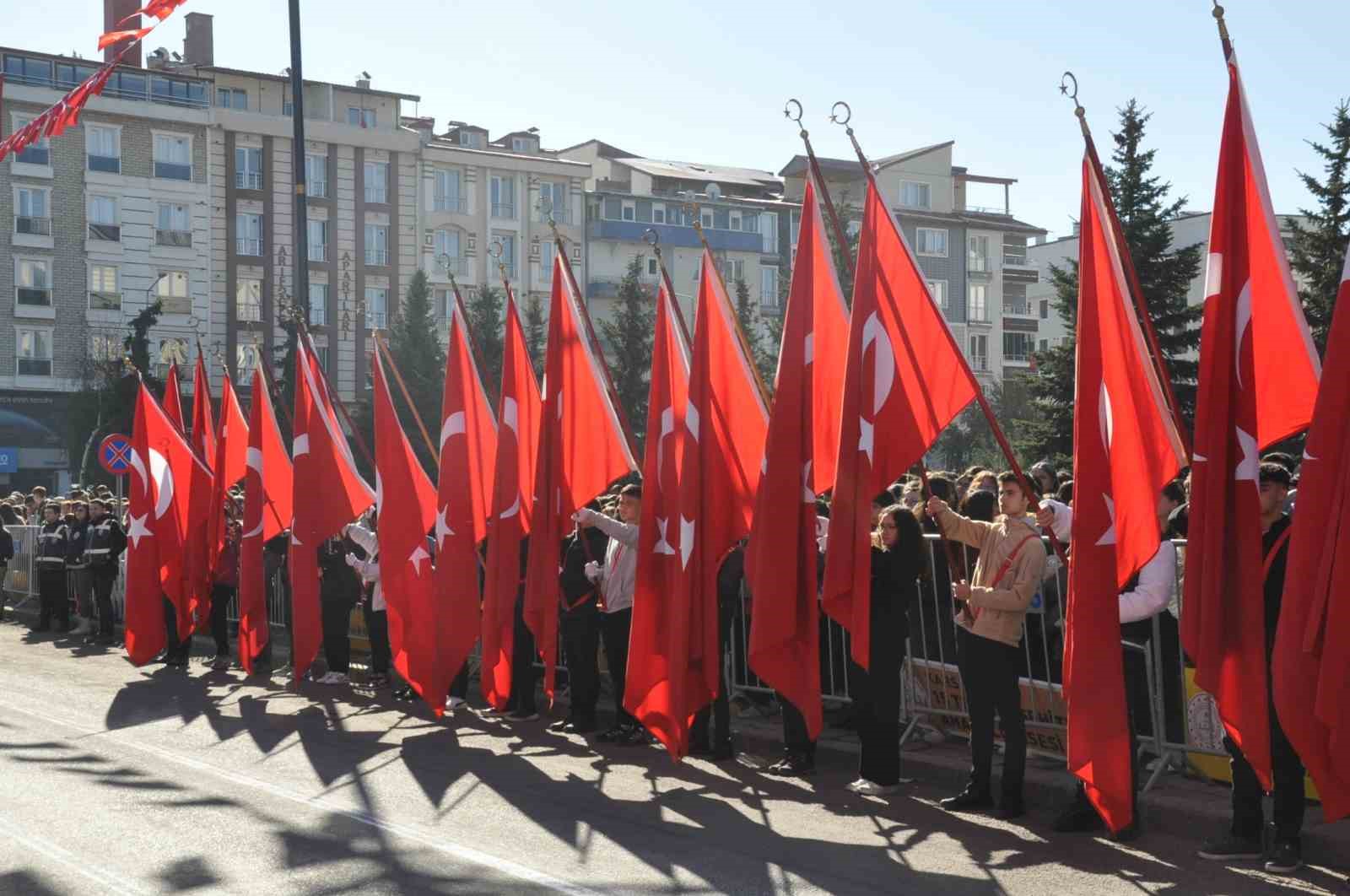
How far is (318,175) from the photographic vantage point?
6419 centimetres

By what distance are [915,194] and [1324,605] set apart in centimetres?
7581

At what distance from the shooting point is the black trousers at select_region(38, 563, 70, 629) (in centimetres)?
2270

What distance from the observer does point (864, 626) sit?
9.62 metres

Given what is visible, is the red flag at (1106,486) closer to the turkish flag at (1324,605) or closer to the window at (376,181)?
the turkish flag at (1324,605)

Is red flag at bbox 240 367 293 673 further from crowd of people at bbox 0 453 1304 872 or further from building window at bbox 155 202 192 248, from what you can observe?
building window at bbox 155 202 192 248

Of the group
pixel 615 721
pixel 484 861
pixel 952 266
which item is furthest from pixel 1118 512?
pixel 952 266

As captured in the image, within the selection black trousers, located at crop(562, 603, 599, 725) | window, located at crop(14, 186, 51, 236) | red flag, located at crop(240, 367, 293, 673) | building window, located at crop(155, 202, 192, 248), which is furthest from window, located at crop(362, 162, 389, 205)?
black trousers, located at crop(562, 603, 599, 725)

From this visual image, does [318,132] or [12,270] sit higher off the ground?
[318,132]

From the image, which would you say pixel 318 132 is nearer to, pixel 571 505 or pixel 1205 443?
pixel 571 505

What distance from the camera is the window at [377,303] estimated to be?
6556 centimetres

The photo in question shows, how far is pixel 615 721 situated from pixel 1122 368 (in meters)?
5.30

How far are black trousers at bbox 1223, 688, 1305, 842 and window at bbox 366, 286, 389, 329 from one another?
196 feet

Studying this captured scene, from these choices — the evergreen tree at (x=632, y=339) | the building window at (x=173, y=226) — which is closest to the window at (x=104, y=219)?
the building window at (x=173, y=226)

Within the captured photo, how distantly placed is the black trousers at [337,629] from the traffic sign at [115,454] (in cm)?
811
